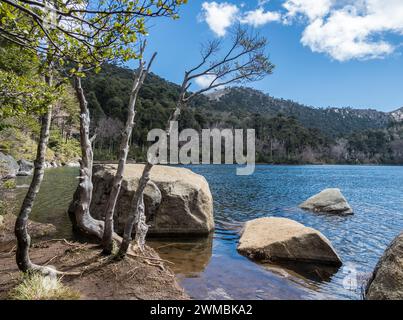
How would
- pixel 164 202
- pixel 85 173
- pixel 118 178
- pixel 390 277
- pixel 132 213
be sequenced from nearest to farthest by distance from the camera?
pixel 390 277, pixel 132 213, pixel 118 178, pixel 85 173, pixel 164 202

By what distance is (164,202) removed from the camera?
13.6 meters

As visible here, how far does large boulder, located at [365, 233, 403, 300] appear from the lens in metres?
6.54

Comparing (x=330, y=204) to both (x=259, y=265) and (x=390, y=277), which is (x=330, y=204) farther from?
(x=390, y=277)

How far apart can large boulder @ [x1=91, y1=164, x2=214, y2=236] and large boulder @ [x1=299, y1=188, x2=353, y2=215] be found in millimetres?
11114

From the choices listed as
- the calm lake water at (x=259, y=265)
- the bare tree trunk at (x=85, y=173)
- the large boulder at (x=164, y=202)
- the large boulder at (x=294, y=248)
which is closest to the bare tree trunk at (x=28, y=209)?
the bare tree trunk at (x=85, y=173)

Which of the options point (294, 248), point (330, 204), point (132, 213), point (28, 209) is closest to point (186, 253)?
point (294, 248)

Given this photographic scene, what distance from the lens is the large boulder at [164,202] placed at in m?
13.2

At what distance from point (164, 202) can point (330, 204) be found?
13.6m

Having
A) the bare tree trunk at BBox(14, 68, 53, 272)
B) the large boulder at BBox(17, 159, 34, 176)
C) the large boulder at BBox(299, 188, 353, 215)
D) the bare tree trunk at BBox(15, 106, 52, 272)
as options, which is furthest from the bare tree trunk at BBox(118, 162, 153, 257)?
the large boulder at BBox(17, 159, 34, 176)

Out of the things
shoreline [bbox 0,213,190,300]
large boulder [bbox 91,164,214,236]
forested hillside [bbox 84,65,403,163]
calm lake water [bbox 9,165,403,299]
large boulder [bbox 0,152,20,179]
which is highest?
forested hillside [bbox 84,65,403,163]

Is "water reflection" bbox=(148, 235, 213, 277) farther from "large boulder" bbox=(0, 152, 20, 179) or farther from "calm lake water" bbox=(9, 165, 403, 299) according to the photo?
"large boulder" bbox=(0, 152, 20, 179)

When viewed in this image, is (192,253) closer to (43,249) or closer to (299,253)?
(299,253)

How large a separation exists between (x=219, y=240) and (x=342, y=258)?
4946 millimetres

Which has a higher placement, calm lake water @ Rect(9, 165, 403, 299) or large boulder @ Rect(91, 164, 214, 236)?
large boulder @ Rect(91, 164, 214, 236)
